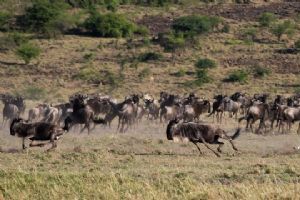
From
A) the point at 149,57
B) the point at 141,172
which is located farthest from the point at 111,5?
the point at 141,172

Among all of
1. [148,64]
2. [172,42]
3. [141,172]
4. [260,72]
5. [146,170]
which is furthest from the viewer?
[172,42]

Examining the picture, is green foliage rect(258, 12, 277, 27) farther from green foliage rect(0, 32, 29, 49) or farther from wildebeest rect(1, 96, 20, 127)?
wildebeest rect(1, 96, 20, 127)

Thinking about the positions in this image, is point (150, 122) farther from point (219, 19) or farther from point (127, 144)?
point (219, 19)

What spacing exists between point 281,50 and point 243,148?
42325mm

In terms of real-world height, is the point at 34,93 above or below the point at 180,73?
above

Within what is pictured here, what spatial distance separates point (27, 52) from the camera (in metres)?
58.4

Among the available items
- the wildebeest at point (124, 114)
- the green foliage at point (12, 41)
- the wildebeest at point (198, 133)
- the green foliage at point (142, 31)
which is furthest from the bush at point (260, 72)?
the wildebeest at point (198, 133)

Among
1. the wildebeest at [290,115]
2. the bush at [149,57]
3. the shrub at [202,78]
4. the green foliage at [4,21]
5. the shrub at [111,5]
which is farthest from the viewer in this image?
the shrub at [111,5]

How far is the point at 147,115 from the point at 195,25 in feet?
113

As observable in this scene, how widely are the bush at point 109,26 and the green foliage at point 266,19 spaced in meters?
11.9

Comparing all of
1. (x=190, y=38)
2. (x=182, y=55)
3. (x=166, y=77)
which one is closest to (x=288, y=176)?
(x=166, y=77)

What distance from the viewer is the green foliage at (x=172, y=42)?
206ft

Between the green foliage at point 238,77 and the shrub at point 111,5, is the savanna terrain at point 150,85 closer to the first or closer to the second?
the green foliage at point 238,77

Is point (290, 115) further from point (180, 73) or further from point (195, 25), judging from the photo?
point (195, 25)
